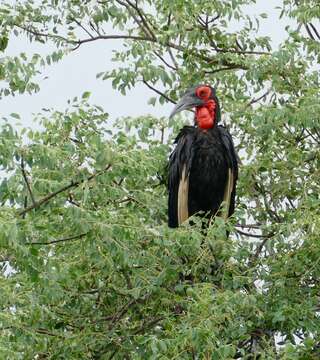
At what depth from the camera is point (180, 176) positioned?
9477 mm

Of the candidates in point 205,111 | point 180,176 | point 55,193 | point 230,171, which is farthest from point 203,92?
point 55,193

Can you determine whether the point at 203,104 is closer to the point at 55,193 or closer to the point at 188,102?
the point at 188,102

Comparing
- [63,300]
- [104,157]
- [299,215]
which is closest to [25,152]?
[104,157]

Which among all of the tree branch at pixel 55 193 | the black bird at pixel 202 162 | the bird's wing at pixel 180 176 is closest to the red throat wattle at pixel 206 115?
the black bird at pixel 202 162

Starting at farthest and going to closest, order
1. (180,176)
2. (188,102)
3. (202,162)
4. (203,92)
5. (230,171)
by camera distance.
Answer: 1. (203,92)
2. (188,102)
3. (202,162)
4. (230,171)
5. (180,176)

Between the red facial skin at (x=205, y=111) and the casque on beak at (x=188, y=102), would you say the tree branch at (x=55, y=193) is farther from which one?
the red facial skin at (x=205, y=111)

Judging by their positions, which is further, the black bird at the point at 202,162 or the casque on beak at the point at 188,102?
the casque on beak at the point at 188,102

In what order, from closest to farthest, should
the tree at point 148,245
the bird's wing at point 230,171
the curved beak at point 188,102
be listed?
1. the tree at point 148,245
2. the bird's wing at point 230,171
3. the curved beak at point 188,102

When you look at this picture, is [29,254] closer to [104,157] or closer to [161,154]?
[104,157]

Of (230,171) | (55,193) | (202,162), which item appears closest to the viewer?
(55,193)

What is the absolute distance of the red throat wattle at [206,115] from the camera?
10.0 m

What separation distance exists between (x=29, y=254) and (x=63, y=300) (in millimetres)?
906

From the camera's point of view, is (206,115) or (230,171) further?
(206,115)

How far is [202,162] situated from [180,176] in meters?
0.38
